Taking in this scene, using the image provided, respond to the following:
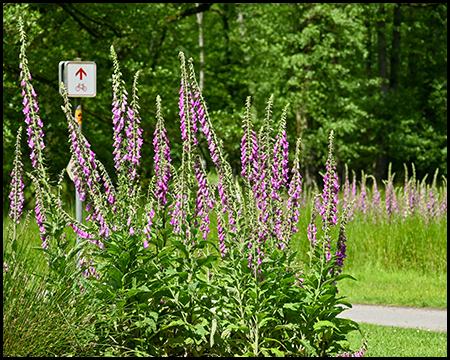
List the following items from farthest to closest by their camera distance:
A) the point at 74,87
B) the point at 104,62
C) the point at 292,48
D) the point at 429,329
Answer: the point at 292,48 → the point at 104,62 → the point at 74,87 → the point at 429,329

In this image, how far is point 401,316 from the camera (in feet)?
27.9

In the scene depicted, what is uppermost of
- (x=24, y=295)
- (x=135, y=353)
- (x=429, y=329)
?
(x=24, y=295)

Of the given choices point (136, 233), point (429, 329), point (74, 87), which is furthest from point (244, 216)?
point (74, 87)

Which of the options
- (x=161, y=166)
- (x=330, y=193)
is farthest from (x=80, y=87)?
(x=330, y=193)

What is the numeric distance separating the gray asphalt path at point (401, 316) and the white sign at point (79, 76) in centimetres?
438

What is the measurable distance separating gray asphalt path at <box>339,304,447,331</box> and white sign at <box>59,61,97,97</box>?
4.38 meters

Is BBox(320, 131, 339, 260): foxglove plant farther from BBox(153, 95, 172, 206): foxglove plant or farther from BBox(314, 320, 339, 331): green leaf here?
BBox(153, 95, 172, 206): foxglove plant

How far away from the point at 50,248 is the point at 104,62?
1471 centimetres

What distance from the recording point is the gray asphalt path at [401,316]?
26.5 ft

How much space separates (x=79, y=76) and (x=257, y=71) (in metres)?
14.8

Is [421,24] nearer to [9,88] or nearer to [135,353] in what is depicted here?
[9,88]

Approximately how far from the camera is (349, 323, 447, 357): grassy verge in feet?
21.4

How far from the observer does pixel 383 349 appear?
664 cm

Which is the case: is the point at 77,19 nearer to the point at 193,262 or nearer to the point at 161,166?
the point at 161,166
